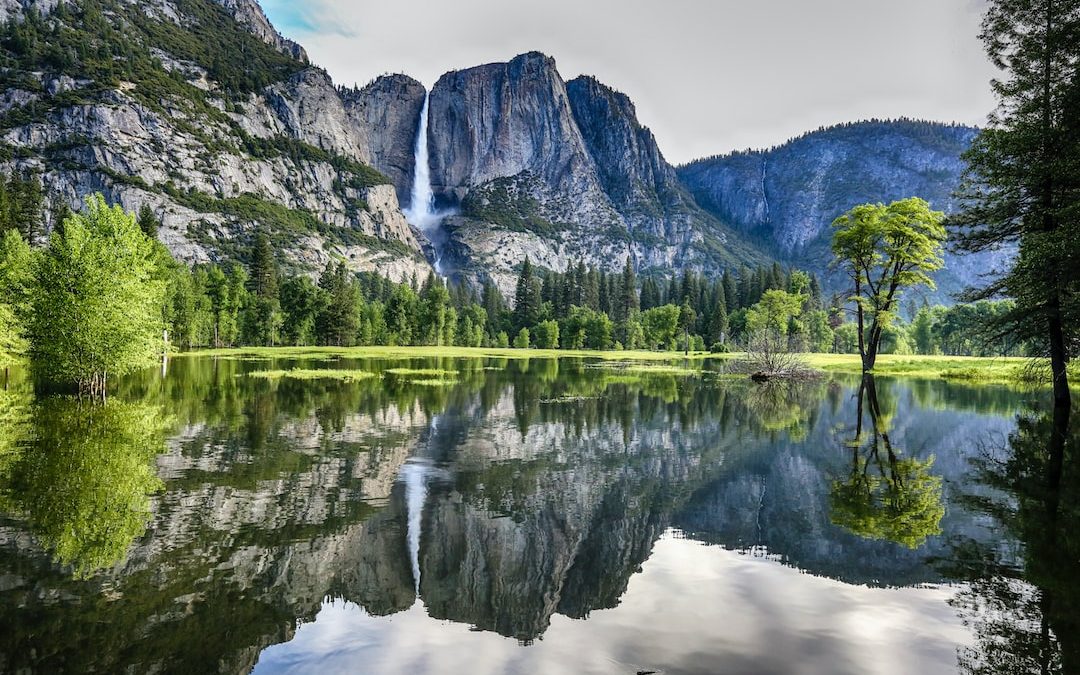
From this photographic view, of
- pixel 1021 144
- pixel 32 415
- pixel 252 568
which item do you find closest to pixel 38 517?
pixel 252 568

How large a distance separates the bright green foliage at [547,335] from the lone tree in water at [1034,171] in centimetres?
12409

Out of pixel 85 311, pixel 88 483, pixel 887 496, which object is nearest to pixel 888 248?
pixel 887 496

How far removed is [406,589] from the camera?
1045cm

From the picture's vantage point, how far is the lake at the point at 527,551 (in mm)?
8211

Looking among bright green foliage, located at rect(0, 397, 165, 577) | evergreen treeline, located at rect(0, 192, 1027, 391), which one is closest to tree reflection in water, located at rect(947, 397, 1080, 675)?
evergreen treeline, located at rect(0, 192, 1027, 391)

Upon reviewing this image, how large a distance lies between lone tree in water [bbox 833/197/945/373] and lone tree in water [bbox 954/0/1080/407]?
83.0ft

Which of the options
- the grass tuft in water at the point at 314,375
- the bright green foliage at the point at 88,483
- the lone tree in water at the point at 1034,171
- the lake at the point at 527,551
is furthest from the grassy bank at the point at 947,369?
the bright green foliage at the point at 88,483

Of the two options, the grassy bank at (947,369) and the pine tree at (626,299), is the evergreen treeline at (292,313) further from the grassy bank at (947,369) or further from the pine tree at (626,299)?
the grassy bank at (947,369)

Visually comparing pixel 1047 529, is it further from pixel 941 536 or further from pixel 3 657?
pixel 3 657

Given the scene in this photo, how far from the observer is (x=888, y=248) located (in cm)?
5462

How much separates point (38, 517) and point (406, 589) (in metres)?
8.40

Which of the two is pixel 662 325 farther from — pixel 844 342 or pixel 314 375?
pixel 314 375

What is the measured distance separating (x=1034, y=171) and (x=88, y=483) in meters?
34.0

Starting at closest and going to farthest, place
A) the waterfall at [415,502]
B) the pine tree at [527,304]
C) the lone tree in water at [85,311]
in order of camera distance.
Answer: the waterfall at [415,502] < the lone tree in water at [85,311] < the pine tree at [527,304]
